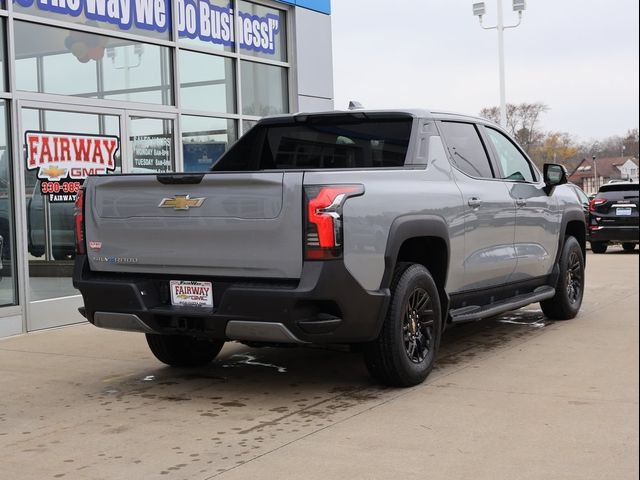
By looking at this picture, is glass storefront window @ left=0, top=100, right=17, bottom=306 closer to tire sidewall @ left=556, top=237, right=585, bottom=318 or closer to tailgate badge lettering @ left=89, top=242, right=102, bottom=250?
tailgate badge lettering @ left=89, top=242, right=102, bottom=250

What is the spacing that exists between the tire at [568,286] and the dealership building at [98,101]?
478 centimetres

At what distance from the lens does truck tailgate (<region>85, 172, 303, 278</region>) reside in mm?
5168

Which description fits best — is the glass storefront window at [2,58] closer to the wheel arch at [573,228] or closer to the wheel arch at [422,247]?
the wheel arch at [422,247]

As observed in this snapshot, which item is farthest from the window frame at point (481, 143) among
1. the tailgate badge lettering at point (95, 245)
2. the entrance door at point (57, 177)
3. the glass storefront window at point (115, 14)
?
the glass storefront window at point (115, 14)

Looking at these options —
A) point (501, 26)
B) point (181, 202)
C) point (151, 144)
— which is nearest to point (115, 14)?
point (151, 144)

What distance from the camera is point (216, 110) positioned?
450 inches

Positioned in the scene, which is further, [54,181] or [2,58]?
[54,181]

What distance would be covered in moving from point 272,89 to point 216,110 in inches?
53.4

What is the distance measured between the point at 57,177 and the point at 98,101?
1.01m

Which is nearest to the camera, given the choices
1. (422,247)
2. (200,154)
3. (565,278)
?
(422,247)

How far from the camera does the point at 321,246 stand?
5.09 metres

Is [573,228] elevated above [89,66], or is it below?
below

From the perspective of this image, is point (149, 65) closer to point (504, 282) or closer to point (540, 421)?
point (504, 282)

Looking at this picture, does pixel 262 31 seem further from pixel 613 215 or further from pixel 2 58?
pixel 613 215
